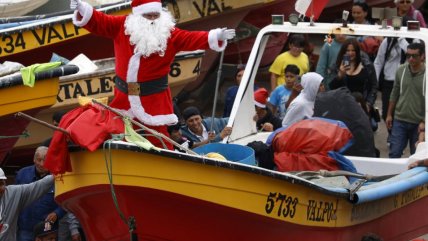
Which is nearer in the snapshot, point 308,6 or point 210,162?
point 210,162

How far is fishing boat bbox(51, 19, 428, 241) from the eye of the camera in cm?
803

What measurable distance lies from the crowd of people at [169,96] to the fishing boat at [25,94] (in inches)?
13.1

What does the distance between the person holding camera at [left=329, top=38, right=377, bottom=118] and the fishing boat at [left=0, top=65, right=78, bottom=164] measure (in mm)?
2899

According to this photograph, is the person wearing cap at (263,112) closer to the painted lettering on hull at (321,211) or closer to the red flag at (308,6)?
the red flag at (308,6)

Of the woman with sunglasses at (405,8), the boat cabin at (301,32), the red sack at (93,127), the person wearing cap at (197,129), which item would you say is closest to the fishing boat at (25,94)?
the person wearing cap at (197,129)

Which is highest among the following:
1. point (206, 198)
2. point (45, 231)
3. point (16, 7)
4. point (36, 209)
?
point (16, 7)

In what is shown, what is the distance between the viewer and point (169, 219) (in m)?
8.30

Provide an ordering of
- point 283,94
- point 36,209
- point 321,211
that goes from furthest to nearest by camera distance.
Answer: point 283,94
point 36,209
point 321,211

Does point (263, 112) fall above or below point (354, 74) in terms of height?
below

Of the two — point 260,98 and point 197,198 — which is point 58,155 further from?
point 260,98

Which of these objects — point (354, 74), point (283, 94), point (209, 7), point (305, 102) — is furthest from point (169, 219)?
point (209, 7)

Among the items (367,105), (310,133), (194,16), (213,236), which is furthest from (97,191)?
(194,16)

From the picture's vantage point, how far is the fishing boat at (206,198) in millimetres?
8031

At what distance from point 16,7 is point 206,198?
6495mm
